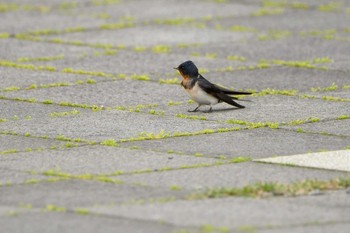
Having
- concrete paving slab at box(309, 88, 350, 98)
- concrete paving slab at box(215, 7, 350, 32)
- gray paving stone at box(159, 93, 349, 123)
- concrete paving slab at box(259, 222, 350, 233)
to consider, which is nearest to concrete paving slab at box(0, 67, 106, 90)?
gray paving stone at box(159, 93, 349, 123)

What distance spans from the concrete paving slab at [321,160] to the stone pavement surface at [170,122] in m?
0.02

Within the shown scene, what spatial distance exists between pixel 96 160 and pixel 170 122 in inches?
67.5

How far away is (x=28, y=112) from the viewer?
38.2 feet

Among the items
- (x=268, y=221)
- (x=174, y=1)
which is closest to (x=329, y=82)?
(x=268, y=221)

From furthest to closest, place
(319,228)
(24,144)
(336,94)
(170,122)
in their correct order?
(336,94) < (170,122) < (24,144) < (319,228)

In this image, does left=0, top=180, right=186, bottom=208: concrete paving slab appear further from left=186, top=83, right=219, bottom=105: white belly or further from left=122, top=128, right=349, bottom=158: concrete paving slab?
left=186, top=83, right=219, bottom=105: white belly

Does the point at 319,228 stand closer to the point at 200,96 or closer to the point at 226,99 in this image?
the point at 200,96

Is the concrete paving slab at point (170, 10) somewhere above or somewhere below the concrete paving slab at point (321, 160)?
below

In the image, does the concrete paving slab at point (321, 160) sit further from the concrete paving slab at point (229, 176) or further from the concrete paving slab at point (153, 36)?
the concrete paving slab at point (153, 36)

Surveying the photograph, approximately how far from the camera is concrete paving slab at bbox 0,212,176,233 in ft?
24.7

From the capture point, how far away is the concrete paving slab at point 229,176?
880 centimetres

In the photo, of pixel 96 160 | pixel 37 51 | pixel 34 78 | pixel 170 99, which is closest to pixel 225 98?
pixel 170 99

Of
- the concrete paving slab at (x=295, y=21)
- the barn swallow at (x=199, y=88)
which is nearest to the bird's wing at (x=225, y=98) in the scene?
the barn swallow at (x=199, y=88)

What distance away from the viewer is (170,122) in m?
11.2
